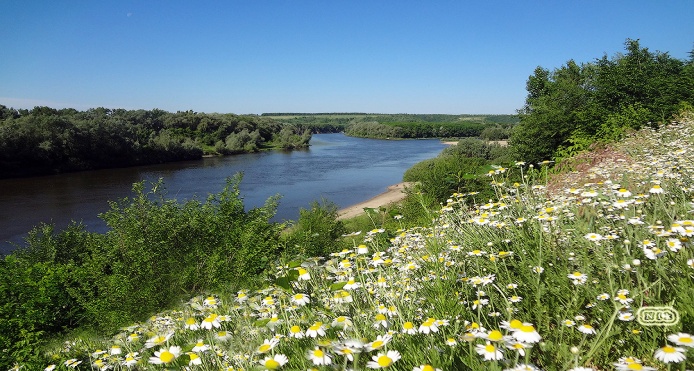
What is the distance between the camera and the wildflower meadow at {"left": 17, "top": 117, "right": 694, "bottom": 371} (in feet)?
4.79

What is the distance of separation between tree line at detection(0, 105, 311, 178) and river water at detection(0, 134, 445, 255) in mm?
2156

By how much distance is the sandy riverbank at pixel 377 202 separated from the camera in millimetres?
23609

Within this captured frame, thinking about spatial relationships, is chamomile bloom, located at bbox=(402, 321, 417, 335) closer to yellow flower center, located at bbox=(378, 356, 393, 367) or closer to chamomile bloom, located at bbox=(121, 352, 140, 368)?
yellow flower center, located at bbox=(378, 356, 393, 367)

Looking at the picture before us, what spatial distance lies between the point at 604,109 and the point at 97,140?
1847 inches

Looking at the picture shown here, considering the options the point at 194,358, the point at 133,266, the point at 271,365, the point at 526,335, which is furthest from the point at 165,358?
the point at 133,266

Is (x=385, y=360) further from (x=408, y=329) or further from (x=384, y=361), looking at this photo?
(x=408, y=329)

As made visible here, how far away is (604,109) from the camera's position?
52.6 ft

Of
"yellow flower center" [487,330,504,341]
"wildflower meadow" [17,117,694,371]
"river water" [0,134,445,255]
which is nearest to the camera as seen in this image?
"yellow flower center" [487,330,504,341]

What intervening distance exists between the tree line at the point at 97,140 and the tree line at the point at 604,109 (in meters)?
41.9

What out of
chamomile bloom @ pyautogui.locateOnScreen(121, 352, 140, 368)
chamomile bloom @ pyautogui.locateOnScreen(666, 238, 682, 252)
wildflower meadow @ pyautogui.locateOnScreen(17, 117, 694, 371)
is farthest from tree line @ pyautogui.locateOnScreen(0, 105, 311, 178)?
chamomile bloom @ pyautogui.locateOnScreen(666, 238, 682, 252)

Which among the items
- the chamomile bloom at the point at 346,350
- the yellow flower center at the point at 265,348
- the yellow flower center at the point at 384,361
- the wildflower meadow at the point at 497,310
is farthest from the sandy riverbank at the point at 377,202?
the yellow flower center at the point at 384,361

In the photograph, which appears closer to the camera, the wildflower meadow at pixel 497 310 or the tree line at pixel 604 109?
the wildflower meadow at pixel 497 310

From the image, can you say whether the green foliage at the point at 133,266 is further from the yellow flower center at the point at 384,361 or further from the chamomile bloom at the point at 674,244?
the chamomile bloom at the point at 674,244

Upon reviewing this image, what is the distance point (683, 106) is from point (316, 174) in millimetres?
31838
